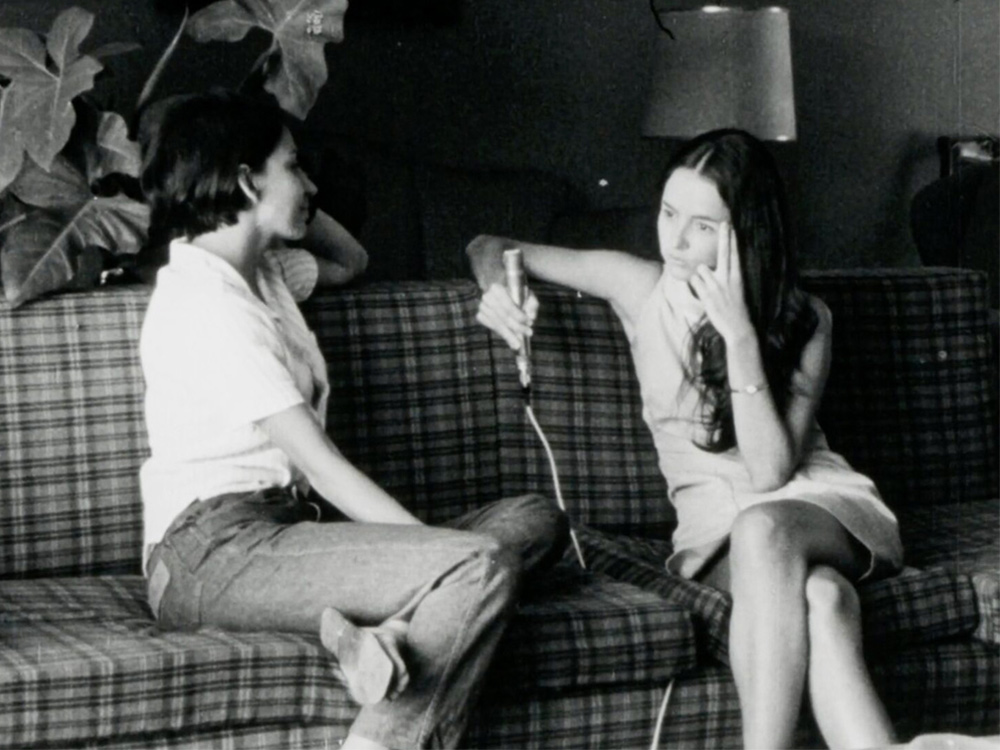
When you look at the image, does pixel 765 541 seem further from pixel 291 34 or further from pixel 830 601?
pixel 291 34

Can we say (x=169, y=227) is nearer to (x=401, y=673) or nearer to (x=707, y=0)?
(x=401, y=673)

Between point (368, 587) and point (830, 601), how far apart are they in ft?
2.03

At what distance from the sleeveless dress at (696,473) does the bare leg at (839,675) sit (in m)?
0.19

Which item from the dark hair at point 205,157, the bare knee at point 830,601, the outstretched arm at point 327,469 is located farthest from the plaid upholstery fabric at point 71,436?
the bare knee at point 830,601

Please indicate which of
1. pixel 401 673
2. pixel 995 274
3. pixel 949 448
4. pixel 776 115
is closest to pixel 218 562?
pixel 401 673

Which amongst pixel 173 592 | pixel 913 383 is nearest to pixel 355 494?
pixel 173 592

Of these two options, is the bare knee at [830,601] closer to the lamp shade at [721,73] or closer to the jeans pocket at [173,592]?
the jeans pocket at [173,592]

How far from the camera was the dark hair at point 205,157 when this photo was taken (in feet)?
7.47

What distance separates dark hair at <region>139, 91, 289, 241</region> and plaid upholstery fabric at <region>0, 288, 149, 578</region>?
0.89 ft

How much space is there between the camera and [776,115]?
13.3ft

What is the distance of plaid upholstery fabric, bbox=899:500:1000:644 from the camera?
2.42 m

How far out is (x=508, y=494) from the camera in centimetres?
277

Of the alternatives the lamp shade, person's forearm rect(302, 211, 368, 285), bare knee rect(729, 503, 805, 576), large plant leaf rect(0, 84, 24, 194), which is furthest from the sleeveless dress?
the lamp shade

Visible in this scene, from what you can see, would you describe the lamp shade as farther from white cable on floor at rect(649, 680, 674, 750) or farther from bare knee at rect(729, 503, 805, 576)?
white cable on floor at rect(649, 680, 674, 750)
